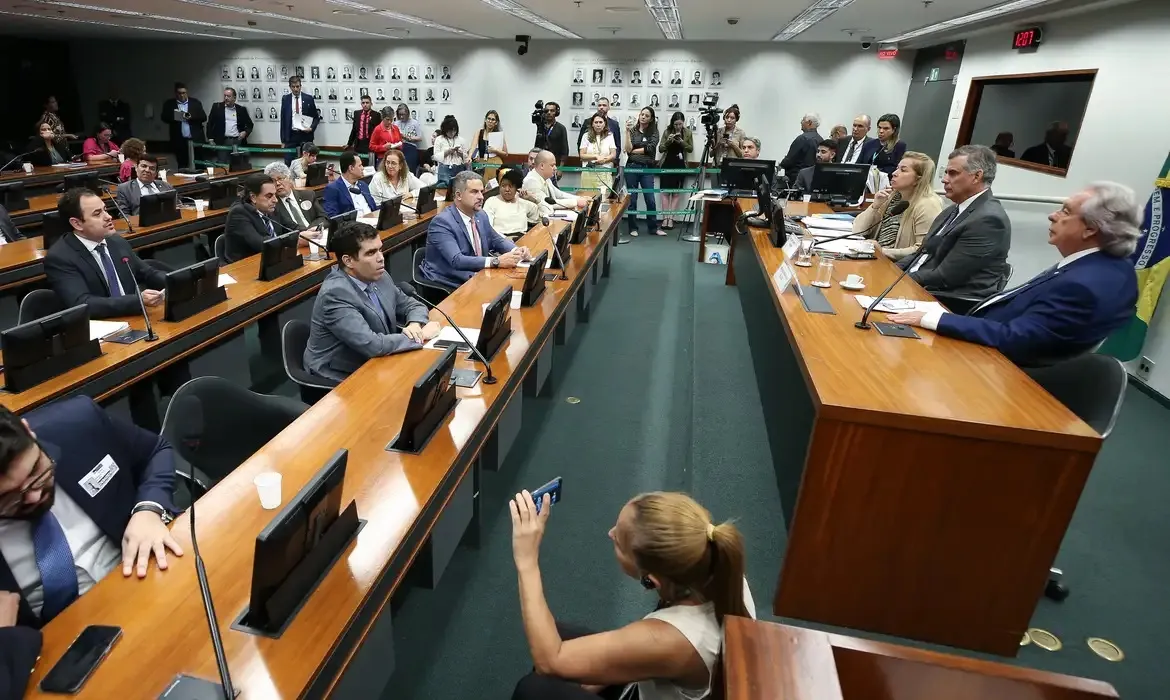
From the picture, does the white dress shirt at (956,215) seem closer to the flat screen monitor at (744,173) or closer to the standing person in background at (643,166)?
the flat screen monitor at (744,173)

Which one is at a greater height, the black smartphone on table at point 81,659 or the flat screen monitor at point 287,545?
the flat screen monitor at point 287,545

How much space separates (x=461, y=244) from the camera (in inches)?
161

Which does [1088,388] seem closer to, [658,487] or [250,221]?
[658,487]

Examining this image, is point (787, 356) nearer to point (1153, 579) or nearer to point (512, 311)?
point (512, 311)

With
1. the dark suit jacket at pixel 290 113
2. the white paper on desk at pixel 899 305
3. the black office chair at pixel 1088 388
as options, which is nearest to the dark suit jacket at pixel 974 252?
the white paper on desk at pixel 899 305

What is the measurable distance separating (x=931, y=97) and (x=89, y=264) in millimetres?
9607

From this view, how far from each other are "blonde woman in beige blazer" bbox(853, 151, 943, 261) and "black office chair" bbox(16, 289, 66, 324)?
175 inches

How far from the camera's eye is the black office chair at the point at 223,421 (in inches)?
76.4

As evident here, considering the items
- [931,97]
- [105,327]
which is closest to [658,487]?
[105,327]

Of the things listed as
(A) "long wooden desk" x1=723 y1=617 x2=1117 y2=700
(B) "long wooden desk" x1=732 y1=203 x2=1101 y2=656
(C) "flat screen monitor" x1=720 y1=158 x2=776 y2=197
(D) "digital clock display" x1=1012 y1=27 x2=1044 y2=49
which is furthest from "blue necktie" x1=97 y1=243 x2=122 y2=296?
(D) "digital clock display" x1=1012 y1=27 x2=1044 y2=49

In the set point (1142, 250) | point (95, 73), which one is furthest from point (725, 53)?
point (95, 73)

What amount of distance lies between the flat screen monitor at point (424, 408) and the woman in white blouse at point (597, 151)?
644 cm

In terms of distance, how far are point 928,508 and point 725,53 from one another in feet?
31.1

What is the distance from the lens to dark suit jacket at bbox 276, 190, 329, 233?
4.89 metres
